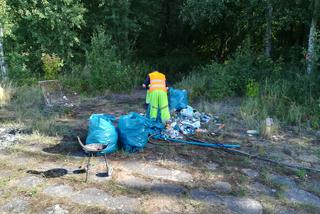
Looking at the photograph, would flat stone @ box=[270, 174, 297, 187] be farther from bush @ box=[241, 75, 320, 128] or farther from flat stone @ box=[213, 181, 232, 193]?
bush @ box=[241, 75, 320, 128]

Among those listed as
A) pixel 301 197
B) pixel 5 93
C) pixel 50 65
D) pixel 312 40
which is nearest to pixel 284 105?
pixel 312 40

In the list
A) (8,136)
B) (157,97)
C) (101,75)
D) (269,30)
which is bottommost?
(8,136)

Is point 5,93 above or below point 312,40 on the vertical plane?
below

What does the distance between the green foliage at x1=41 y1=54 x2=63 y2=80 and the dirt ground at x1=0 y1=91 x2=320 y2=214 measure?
172 inches

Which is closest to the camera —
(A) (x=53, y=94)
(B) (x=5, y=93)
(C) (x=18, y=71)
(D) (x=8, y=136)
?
(D) (x=8, y=136)

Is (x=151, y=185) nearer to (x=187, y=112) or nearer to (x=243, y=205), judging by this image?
(x=243, y=205)

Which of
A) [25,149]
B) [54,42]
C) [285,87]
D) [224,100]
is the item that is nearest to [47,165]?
[25,149]

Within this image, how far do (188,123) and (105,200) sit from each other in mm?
3196

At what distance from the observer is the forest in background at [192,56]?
8.97 metres

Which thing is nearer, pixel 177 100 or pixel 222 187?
pixel 222 187

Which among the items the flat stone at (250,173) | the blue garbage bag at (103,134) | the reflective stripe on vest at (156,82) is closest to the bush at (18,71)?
the reflective stripe on vest at (156,82)

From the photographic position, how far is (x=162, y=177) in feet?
17.6

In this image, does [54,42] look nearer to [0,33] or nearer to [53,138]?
[0,33]

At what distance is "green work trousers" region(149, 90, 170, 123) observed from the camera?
730cm
